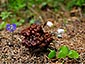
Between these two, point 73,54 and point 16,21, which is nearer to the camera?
point 73,54

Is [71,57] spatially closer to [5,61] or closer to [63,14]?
[5,61]

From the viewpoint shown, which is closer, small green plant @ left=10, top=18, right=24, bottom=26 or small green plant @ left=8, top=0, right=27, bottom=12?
small green plant @ left=10, top=18, right=24, bottom=26

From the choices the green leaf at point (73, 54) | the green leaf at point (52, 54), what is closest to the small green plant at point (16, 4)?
the green leaf at point (52, 54)

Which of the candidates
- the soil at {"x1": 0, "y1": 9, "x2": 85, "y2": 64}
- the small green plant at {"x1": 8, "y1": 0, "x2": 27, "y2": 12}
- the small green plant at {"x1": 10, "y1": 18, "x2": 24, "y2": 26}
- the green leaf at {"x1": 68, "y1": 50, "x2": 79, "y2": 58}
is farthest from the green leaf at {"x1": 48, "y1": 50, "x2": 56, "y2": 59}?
the small green plant at {"x1": 8, "y1": 0, "x2": 27, "y2": 12}

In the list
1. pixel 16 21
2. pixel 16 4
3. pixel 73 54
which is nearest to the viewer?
pixel 73 54

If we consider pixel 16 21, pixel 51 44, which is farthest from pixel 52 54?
pixel 16 21

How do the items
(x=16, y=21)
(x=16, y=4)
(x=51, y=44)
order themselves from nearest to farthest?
(x=51, y=44), (x=16, y=21), (x=16, y=4)

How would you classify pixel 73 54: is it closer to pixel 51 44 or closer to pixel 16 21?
pixel 51 44

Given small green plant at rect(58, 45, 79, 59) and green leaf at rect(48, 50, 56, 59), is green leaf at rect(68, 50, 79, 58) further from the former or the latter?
green leaf at rect(48, 50, 56, 59)
